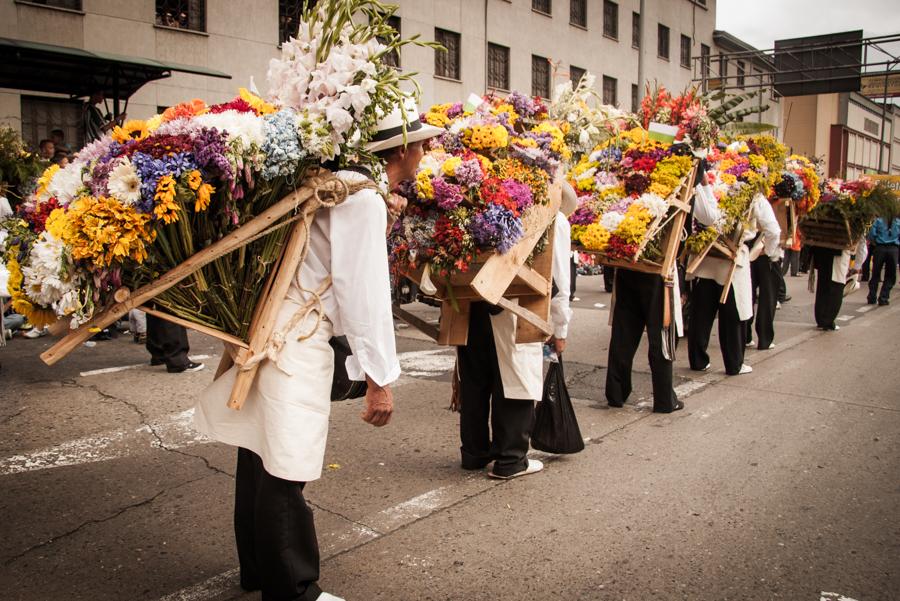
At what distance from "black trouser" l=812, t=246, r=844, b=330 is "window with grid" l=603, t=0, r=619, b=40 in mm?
24031

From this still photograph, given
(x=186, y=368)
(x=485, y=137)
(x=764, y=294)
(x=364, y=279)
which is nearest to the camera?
(x=364, y=279)

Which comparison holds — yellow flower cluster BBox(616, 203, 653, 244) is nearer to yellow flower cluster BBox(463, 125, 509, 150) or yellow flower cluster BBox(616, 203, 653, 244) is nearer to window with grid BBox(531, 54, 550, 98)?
yellow flower cluster BBox(463, 125, 509, 150)

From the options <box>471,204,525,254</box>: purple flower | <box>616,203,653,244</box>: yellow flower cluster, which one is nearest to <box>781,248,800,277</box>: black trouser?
<box>616,203,653,244</box>: yellow flower cluster

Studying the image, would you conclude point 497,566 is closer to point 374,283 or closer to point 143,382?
point 374,283

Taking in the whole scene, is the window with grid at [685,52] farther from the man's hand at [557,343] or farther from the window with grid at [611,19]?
the man's hand at [557,343]

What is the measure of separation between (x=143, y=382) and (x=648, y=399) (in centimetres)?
492

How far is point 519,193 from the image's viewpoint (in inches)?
180

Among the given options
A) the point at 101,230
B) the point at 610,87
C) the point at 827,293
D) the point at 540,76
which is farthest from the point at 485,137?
the point at 610,87

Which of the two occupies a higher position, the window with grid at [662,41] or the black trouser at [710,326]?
the window with grid at [662,41]

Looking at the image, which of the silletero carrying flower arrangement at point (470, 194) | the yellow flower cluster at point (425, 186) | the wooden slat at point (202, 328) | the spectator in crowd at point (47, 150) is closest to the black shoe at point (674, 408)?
the silletero carrying flower arrangement at point (470, 194)

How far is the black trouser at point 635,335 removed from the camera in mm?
6660

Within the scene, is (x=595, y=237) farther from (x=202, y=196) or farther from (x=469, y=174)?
(x=202, y=196)

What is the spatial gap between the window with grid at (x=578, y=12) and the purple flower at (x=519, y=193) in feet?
95.4

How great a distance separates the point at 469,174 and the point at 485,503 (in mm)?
1933
